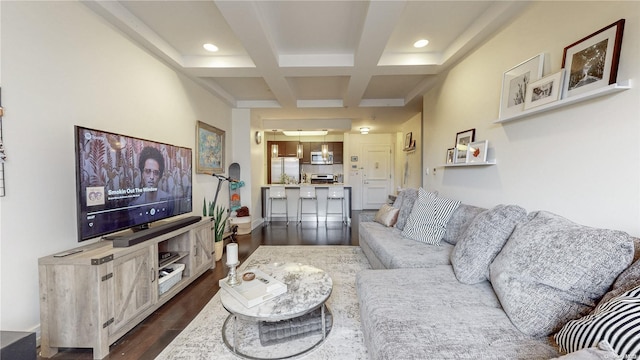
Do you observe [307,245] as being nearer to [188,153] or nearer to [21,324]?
[188,153]

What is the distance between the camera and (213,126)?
405 cm

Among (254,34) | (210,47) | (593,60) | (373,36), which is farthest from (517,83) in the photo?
(210,47)

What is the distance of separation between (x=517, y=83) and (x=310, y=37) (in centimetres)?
194

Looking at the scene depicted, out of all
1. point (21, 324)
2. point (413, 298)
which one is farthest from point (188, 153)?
point (413, 298)

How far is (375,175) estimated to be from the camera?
770 cm

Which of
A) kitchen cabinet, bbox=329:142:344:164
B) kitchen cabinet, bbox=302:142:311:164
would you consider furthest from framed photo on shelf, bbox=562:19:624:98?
kitchen cabinet, bbox=302:142:311:164

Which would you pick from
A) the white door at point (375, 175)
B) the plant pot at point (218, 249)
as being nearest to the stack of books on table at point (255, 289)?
the plant pot at point (218, 249)

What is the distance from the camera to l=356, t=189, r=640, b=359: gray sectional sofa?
98cm

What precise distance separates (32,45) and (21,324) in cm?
180

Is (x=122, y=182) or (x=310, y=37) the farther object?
(x=310, y=37)

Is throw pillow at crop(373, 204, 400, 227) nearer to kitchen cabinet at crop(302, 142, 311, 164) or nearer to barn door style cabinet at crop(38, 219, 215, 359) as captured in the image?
barn door style cabinet at crop(38, 219, 215, 359)

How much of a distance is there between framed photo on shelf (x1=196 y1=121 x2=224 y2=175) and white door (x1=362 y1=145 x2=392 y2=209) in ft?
15.2

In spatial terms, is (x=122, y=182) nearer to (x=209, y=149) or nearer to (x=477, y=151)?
(x=209, y=149)

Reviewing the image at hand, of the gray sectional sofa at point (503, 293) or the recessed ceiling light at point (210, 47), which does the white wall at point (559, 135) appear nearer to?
the gray sectional sofa at point (503, 293)
